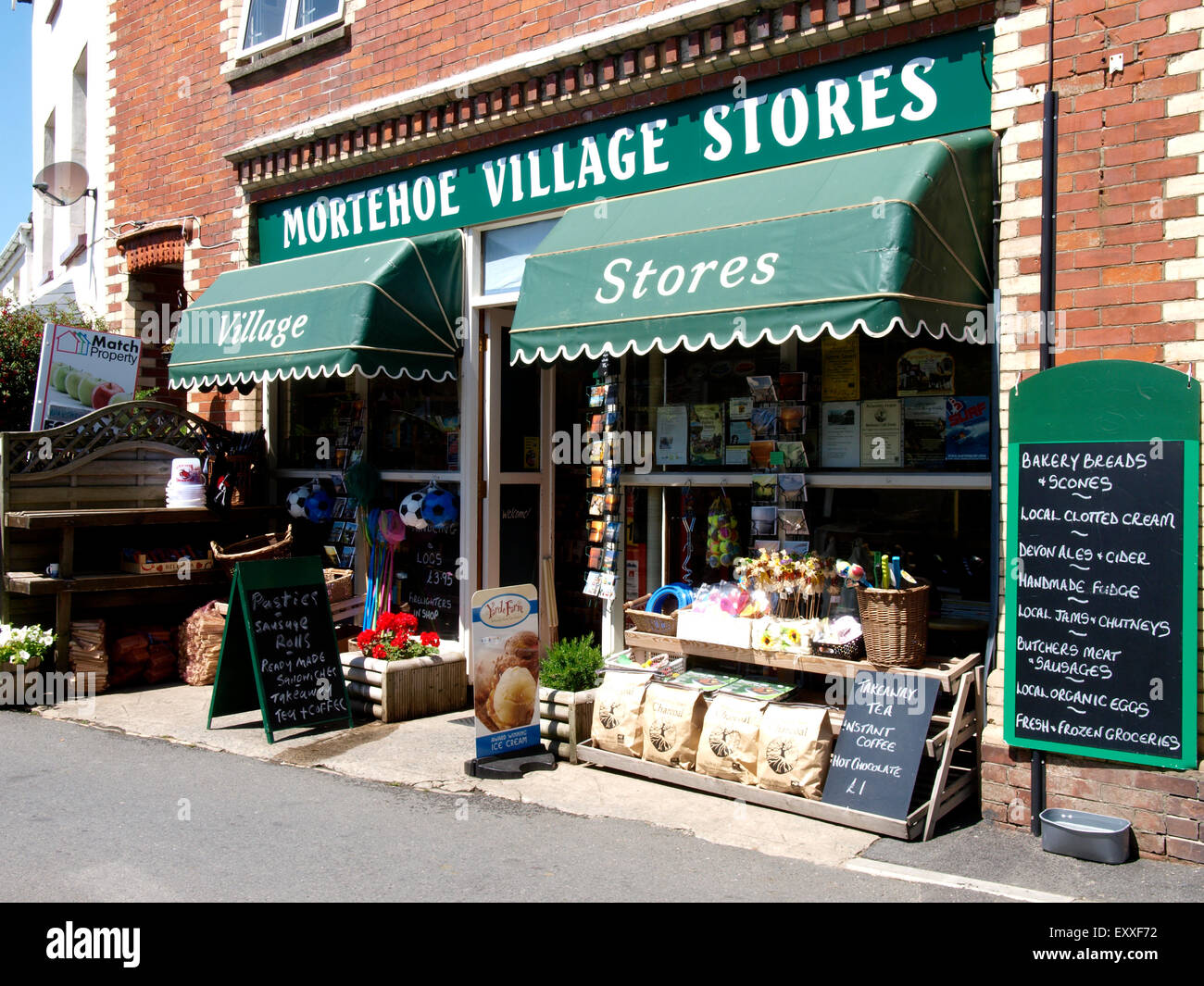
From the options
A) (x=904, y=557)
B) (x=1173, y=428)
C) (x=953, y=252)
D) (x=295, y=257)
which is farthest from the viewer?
(x=295, y=257)

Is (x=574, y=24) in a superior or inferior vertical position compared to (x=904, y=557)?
superior

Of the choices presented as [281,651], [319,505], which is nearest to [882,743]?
[281,651]

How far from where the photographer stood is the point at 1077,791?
4.89 metres

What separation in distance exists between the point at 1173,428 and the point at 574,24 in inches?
186

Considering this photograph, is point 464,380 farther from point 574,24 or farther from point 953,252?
point 953,252

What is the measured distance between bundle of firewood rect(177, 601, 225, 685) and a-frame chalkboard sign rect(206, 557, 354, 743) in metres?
1.44

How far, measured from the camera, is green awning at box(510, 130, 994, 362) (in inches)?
193

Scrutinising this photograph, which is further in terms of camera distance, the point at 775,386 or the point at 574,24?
the point at 574,24

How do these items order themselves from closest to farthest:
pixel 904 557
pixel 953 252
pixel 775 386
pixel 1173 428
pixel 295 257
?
→ pixel 1173 428 < pixel 953 252 < pixel 904 557 < pixel 775 386 < pixel 295 257

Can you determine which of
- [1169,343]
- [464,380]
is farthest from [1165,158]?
[464,380]

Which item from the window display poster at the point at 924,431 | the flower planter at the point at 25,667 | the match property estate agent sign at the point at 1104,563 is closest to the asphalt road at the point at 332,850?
the match property estate agent sign at the point at 1104,563

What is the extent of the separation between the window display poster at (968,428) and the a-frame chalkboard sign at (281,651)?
14.1ft

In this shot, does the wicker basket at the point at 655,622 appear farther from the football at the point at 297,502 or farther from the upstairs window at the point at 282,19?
the upstairs window at the point at 282,19

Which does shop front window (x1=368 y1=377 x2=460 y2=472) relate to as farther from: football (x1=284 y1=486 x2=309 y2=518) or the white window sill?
the white window sill
